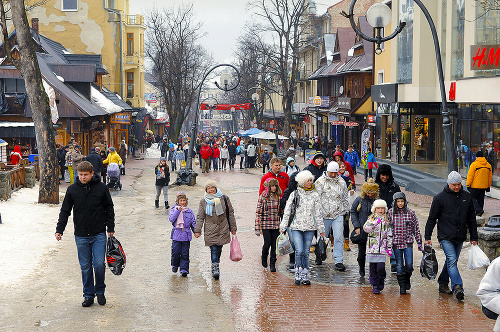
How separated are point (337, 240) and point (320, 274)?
58 cm

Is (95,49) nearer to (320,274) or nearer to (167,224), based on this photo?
(167,224)

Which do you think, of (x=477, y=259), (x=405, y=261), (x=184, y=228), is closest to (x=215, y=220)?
(x=184, y=228)

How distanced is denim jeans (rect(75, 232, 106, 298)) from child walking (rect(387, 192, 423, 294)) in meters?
3.81

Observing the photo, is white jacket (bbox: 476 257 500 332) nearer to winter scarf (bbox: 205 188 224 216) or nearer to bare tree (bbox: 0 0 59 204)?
winter scarf (bbox: 205 188 224 216)

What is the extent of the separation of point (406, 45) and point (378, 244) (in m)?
24.8

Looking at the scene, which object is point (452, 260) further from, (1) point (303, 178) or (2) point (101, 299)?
(2) point (101, 299)

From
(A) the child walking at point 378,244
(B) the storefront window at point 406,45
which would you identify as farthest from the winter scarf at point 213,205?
(B) the storefront window at point 406,45

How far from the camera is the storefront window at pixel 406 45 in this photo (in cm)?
3188

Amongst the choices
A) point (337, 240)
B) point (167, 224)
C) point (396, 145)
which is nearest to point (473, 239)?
point (337, 240)

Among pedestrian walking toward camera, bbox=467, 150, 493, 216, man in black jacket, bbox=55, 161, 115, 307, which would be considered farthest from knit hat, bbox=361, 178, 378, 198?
pedestrian walking toward camera, bbox=467, 150, 493, 216

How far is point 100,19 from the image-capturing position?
49.5m

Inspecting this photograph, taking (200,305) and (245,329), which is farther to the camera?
(200,305)

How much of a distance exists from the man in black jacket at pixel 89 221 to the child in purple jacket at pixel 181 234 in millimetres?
1990

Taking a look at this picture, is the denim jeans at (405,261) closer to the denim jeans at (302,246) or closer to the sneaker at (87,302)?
the denim jeans at (302,246)
